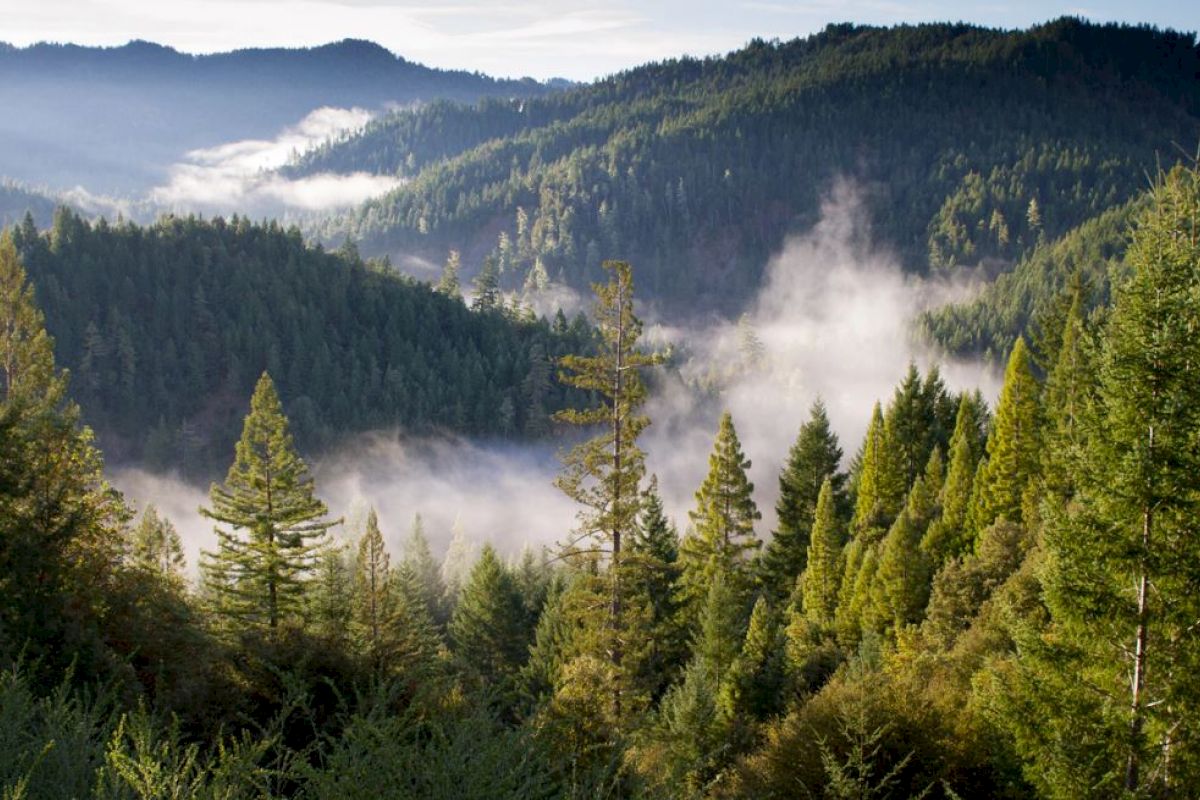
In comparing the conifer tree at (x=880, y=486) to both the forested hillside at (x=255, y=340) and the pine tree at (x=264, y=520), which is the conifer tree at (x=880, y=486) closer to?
the pine tree at (x=264, y=520)

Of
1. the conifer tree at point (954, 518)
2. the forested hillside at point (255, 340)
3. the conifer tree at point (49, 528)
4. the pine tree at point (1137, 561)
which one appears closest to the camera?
the pine tree at point (1137, 561)

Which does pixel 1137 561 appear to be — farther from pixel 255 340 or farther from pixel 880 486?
pixel 255 340

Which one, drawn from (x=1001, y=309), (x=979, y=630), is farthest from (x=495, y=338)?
(x=979, y=630)

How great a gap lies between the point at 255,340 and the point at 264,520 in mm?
110872

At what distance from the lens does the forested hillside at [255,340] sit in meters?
121

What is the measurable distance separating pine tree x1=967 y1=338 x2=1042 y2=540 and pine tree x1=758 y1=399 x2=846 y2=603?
11676mm

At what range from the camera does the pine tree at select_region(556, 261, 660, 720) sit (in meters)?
19.5

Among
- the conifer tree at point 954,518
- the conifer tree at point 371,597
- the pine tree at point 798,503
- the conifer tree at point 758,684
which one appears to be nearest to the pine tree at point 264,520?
the conifer tree at point 371,597

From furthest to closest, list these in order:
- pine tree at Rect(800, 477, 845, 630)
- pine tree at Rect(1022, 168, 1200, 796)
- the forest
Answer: pine tree at Rect(800, 477, 845, 630) → pine tree at Rect(1022, 168, 1200, 796) → the forest

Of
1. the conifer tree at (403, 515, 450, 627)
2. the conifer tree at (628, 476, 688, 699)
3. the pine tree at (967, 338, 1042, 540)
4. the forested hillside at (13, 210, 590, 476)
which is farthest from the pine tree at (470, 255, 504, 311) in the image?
the pine tree at (967, 338, 1042, 540)

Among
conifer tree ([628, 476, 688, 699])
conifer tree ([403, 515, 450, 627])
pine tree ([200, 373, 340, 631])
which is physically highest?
pine tree ([200, 373, 340, 631])

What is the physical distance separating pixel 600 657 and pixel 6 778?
13.7 meters

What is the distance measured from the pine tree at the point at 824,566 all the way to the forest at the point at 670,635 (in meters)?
0.14

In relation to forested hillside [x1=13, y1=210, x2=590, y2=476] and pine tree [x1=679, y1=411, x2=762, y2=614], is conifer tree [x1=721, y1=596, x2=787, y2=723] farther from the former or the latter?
forested hillside [x1=13, y1=210, x2=590, y2=476]
